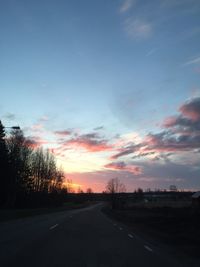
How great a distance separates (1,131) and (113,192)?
7010 centimetres

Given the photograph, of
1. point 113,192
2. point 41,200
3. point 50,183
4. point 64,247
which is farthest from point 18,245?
point 113,192

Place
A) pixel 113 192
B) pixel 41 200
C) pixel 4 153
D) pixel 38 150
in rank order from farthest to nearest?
pixel 113 192 → pixel 38 150 → pixel 41 200 → pixel 4 153

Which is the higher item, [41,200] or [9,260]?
[41,200]

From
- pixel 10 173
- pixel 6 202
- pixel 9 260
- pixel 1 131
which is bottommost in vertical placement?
pixel 9 260

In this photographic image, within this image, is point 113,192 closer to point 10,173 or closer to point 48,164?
point 48,164

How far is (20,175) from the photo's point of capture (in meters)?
94.0

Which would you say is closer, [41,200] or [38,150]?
[41,200]

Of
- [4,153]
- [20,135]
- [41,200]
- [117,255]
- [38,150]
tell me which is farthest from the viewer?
[38,150]

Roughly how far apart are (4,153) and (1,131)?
5.92 meters

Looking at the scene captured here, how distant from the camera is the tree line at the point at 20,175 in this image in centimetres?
8231

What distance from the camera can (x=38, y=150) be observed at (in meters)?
A: 125

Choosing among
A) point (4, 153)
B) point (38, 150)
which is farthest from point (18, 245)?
point (38, 150)

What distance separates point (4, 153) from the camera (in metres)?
81.3

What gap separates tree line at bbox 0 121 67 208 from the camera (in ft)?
270
